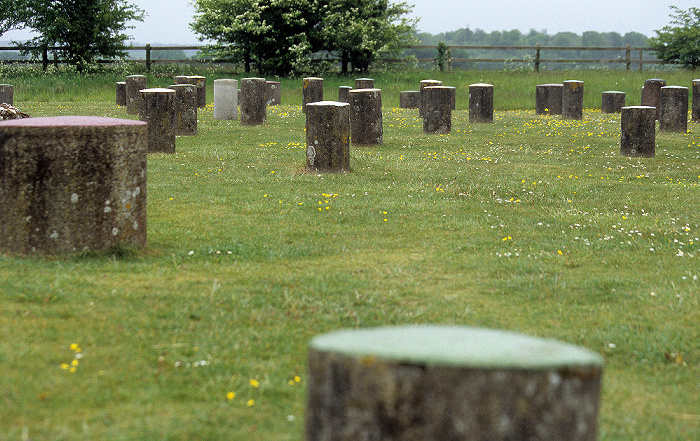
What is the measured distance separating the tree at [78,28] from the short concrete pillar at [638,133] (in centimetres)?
2994

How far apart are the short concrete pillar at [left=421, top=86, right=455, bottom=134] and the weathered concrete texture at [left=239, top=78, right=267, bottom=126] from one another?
422cm

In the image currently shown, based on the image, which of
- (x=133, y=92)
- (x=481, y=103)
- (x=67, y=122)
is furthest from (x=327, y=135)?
(x=133, y=92)

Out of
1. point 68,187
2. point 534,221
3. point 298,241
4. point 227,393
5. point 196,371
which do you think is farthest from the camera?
point 534,221

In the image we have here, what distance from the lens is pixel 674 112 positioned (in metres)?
20.5

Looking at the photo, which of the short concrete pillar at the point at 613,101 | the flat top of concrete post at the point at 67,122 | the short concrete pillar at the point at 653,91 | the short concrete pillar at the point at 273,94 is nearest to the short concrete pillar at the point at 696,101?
the short concrete pillar at the point at 653,91

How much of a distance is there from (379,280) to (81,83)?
97.3 feet

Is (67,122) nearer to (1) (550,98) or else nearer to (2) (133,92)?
(2) (133,92)

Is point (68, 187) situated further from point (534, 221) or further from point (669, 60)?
point (669, 60)

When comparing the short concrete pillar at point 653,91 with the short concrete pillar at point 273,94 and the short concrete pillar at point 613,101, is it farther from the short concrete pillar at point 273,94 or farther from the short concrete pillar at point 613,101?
the short concrete pillar at point 273,94

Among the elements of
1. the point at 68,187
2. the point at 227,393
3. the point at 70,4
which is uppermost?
the point at 70,4

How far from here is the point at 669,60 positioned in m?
40.3

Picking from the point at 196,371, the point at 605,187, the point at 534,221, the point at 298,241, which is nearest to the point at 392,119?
the point at 605,187

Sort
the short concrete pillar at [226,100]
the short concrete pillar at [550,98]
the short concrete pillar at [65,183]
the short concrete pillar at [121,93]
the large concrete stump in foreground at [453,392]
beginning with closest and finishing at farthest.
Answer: the large concrete stump in foreground at [453,392]
the short concrete pillar at [65,183]
the short concrete pillar at [226,100]
the short concrete pillar at [121,93]
the short concrete pillar at [550,98]

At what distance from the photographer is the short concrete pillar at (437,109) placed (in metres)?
19.1
